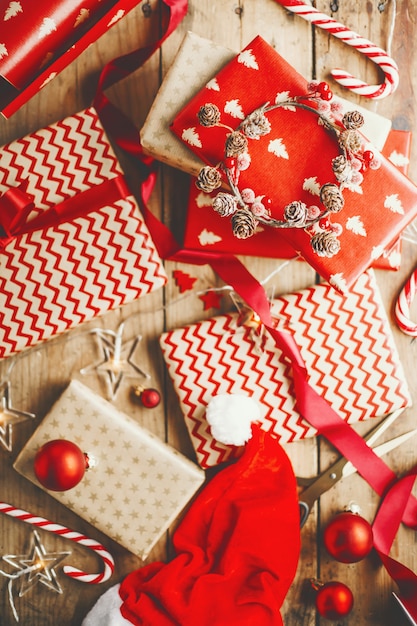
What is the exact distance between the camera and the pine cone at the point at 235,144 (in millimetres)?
954

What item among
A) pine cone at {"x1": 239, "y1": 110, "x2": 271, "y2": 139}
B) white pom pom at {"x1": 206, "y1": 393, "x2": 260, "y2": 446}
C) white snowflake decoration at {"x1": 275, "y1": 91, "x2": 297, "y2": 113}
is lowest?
white pom pom at {"x1": 206, "y1": 393, "x2": 260, "y2": 446}

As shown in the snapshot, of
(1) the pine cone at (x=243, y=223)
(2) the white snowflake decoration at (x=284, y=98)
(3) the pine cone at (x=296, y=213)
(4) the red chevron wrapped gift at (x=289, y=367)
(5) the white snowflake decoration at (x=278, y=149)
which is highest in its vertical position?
(2) the white snowflake decoration at (x=284, y=98)

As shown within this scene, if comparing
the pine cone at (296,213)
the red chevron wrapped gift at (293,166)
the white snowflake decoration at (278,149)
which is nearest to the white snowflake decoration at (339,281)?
the red chevron wrapped gift at (293,166)

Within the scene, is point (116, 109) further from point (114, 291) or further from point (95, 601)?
point (95, 601)

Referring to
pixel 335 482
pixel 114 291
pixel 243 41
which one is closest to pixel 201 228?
pixel 114 291

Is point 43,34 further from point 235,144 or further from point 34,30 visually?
point 235,144

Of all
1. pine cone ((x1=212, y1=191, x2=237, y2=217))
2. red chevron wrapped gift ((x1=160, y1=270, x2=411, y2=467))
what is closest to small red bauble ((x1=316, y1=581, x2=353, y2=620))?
red chevron wrapped gift ((x1=160, y1=270, x2=411, y2=467))

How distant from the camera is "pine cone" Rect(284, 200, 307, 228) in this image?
0.96 metres

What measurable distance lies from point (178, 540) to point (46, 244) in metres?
0.62

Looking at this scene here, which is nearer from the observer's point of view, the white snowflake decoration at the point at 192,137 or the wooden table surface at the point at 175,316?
the white snowflake decoration at the point at 192,137

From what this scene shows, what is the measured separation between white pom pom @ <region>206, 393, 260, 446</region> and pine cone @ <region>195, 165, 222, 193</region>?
1.26 ft

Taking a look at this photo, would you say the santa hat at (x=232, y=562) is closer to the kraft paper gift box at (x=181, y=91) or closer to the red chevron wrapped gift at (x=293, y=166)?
the red chevron wrapped gift at (x=293, y=166)

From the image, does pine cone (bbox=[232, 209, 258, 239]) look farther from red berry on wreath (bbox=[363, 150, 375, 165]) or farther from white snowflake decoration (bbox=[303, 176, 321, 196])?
red berry on wreath (bbox=[363, 150, 375, 165])

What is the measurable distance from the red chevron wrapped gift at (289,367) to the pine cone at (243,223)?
0.75ft
